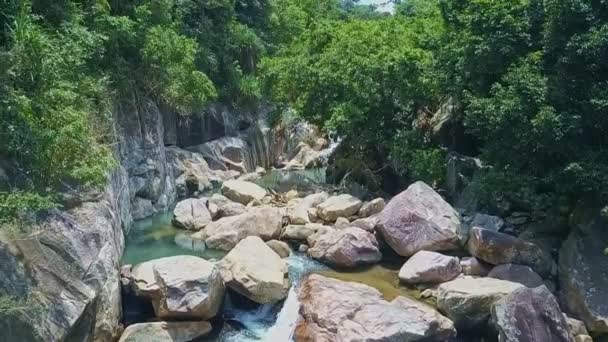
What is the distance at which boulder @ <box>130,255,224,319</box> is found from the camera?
32.5 ft

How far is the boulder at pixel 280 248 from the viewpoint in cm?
1388

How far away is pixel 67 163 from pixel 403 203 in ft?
25.8

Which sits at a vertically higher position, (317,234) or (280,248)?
(317,234)

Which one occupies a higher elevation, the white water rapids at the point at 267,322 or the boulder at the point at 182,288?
the boulder at the point at 182,288

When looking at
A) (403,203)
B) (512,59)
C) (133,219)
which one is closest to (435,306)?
(403,203)

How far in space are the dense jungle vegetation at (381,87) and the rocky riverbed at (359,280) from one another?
1.57 m

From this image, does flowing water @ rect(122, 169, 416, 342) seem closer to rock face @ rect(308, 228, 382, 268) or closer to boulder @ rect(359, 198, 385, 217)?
rock face @ rect(308, 228, 382, 268)

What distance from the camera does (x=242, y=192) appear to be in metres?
18.5

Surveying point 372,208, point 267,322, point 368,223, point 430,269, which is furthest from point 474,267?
point 267,322

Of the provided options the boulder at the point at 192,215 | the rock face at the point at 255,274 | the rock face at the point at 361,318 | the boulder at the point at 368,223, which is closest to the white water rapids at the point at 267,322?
the rock face at the point at 255,274

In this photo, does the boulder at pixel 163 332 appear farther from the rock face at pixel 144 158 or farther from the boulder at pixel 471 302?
the rock face at pixel 144 158

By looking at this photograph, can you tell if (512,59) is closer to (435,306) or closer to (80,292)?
(435,306)

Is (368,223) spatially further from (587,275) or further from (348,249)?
(587,275)

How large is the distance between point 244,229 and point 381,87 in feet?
23.7
